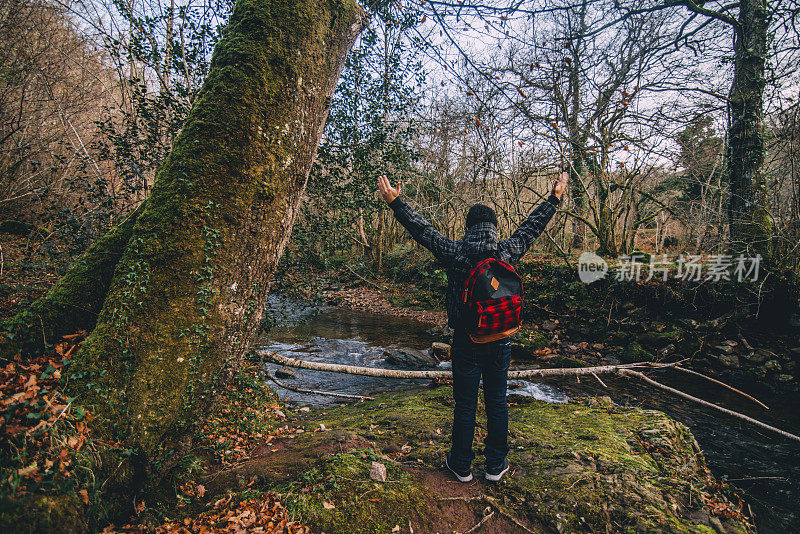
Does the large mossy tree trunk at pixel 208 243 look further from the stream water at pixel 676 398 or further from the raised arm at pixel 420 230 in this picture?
the stream water at pixel 676 398

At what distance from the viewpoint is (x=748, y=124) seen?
870 centimetres

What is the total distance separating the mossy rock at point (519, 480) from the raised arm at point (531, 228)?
73.9 inches

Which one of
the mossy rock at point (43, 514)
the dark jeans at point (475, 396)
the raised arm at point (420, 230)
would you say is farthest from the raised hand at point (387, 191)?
the mossy rock at point (43, 514)

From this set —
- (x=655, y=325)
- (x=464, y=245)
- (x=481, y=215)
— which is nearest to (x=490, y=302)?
(x=464, y=245)

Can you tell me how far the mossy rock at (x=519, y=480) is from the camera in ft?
7.84

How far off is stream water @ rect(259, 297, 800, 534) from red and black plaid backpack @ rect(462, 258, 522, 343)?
11.7 ft

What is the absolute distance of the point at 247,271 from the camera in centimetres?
252

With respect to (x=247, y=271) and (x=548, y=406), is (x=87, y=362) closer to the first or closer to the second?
(x=247, y=271)

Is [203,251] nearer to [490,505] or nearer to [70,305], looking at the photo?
[70,305]

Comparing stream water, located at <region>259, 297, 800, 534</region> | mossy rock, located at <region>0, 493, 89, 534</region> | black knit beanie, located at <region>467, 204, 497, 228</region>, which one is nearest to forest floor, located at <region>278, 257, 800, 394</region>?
stream water, located at <region>259, 297, 800, 534</region>

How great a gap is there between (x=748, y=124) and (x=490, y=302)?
1082 cm

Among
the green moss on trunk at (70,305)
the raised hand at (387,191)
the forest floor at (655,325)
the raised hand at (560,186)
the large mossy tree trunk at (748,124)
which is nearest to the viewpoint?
the green moss on trunk at (70,305)

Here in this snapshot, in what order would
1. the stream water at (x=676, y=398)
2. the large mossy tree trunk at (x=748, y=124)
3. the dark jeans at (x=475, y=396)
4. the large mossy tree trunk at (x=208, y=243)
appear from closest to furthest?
the large mossy tree trunk at (x=208, y=243), the dark jeans at (x=475, y=396), the stream water at (x=676, y=398), the large mossy tree trunk at (x=748, y=124)

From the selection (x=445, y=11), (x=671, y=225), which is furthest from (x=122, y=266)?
(x=671, y=225)
